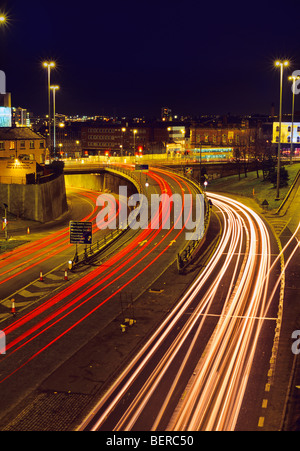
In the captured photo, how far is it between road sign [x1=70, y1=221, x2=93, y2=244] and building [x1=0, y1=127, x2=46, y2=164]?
3800 cm

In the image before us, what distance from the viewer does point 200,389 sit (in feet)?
54.5

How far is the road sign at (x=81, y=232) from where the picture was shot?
107ft

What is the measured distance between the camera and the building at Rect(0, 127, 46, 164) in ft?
230

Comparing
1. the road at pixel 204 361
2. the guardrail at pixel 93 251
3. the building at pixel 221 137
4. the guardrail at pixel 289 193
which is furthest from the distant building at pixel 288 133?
the road at pixel 204 361

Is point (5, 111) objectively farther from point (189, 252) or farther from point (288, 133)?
point (189, 252)

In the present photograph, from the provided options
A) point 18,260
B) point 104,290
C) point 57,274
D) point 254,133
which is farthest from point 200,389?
point 254,133

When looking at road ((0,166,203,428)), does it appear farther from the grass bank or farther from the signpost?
the grass bank

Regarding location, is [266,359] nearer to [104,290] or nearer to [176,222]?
[104,290]

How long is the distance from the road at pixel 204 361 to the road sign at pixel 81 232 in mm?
7133

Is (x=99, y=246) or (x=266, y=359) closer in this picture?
(x=266, y=359)

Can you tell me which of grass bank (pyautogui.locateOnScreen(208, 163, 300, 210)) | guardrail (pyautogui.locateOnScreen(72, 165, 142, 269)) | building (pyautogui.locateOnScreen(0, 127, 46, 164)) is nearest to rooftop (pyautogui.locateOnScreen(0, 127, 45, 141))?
building (pyautogui.locateOnScreen(0, 127, 46, 164))

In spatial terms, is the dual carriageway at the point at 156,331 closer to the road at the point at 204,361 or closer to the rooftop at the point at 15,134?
the road at the point at 204,361
